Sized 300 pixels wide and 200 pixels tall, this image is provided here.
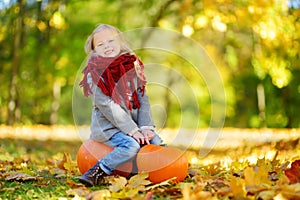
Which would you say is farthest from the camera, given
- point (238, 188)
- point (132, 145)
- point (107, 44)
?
point (107, 44)

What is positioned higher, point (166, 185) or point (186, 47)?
point (186, 47)

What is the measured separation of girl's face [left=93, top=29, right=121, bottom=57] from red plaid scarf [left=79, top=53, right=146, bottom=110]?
89 millimetres

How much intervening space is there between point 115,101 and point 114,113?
97 millimetres

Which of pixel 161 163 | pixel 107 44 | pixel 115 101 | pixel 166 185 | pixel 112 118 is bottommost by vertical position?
pixel 166 185

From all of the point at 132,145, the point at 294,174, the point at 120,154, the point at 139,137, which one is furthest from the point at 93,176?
the point at 294,174

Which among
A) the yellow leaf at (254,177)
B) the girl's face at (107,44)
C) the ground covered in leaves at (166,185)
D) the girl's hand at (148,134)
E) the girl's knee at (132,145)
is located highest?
the girl's face at (107,44)

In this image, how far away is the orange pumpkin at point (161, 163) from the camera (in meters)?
3.46

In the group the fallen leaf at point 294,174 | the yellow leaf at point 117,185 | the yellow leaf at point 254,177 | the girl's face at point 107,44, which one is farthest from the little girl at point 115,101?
the fallen leaf at point 294,174

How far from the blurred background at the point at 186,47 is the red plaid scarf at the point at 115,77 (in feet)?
8.68

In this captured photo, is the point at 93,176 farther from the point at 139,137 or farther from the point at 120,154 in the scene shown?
the point at 139,137

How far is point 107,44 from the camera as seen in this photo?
3881 mm

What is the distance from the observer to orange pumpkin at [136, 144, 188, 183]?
3.46 m

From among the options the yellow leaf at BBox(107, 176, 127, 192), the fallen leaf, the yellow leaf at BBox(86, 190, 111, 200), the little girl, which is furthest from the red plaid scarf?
the fallen leaf

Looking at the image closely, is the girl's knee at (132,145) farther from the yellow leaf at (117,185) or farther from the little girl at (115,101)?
the yellow leaf at (117,185)
